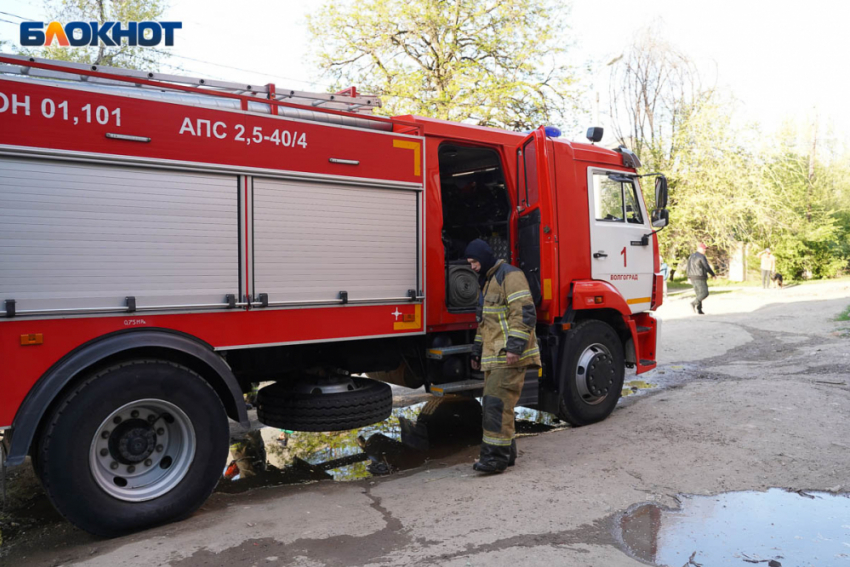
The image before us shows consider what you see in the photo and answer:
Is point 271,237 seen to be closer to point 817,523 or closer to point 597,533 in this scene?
point 597,533

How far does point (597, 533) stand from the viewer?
3.79 meters

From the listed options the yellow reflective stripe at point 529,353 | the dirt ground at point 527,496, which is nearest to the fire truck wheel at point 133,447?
the dirt ground at point 527,496

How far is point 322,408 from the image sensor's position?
5.14 meters

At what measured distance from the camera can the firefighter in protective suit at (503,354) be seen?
5035 millimetres

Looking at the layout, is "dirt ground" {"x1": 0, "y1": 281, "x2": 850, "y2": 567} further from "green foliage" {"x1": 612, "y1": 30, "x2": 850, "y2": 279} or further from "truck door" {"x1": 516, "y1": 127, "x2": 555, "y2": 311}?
"green foliage" {"x1": 612, "y1": 30, "x2": 850, "y2": 279}

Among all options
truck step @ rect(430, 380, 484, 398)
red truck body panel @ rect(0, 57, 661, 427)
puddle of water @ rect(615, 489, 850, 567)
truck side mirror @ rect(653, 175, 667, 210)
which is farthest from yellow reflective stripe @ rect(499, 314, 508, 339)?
truck side mirror @ rect(653, 175, 667, 210)

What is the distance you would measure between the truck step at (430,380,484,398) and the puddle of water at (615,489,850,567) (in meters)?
2.08

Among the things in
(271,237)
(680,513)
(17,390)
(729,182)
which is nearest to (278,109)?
(271,237)

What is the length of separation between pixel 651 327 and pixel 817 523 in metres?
3.55

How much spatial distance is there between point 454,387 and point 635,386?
3.92m

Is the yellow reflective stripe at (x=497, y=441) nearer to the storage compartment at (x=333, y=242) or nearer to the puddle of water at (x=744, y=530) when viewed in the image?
the puddle of water at (x=744, y=530)

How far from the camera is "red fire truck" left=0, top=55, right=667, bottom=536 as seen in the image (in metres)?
3.80

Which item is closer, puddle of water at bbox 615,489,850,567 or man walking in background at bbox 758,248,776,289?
puddle of water at bbox 615,489,850,567

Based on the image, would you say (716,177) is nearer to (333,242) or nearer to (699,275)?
(699,275)
